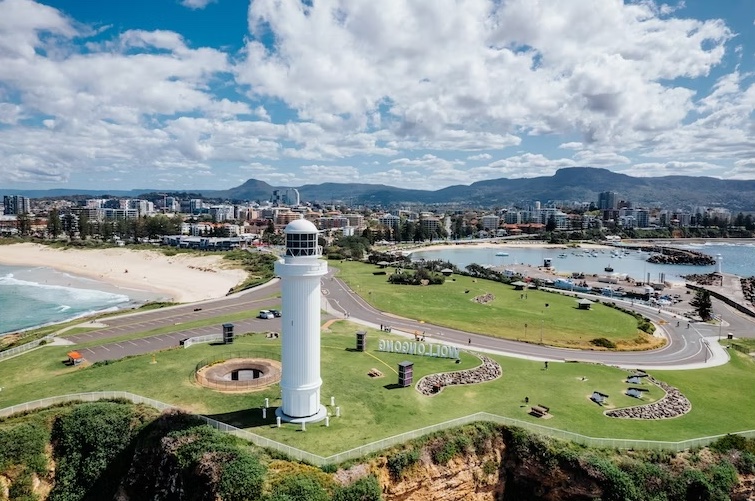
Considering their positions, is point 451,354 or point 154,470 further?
point 451,354

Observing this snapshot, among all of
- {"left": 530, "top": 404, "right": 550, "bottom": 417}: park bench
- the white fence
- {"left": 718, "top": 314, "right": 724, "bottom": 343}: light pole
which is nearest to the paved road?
{"left": 718, "top": 314, "right": 724, "bottom": 343}: light pole

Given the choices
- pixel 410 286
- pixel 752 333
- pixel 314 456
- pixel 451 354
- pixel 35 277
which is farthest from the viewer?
pixel 35 277

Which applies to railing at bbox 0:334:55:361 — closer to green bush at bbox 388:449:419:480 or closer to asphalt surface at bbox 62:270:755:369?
asphalt surface at bbox 62:270:755:369

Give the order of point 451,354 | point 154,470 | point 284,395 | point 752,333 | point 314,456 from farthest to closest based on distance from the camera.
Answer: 1. point 752,333
2. point 451,354
3. point 284,395
4. point 154,470
5. point 314,456

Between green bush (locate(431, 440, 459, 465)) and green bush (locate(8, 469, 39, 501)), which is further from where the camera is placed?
green bush (locate(431, 440, 459, 465))

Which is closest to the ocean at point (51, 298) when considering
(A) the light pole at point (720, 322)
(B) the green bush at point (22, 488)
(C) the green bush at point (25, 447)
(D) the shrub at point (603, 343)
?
(C) the green bush at point (25, 447)

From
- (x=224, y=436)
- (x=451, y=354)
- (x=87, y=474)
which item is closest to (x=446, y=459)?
(x=224, y=436)

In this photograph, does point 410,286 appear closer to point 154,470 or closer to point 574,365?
point 574,365
